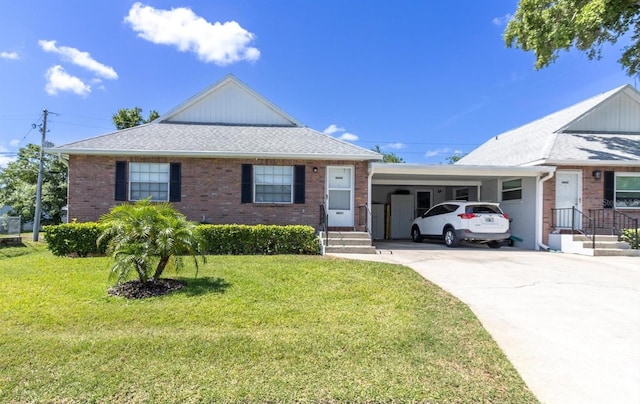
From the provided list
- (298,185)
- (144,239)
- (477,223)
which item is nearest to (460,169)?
(477,223)

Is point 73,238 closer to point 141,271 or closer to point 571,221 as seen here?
point 141,271

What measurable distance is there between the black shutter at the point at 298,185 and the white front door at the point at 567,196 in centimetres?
864

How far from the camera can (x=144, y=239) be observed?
5449mm

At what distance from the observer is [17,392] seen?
3.01 m

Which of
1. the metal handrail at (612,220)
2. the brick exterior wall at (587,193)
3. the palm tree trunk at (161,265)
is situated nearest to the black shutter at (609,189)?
the brick exterior wall at (587,193)

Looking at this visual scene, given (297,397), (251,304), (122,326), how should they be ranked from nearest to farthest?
(297,397)
(122,326)
(251,304)

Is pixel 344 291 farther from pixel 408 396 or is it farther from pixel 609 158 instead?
pixel 609 158

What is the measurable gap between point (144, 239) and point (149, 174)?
21.6 feet

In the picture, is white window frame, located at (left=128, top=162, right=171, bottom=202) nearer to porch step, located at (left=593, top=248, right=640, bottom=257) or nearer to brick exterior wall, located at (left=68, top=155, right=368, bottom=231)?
brick exterior wall, located at (left=68, top=155, right=368, bottom=231)

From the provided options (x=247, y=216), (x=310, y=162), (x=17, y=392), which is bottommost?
(x=17, y=392)

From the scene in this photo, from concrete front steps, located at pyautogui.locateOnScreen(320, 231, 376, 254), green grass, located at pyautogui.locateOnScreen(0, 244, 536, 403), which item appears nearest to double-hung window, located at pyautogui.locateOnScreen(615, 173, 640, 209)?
concrete front steps, located at pyautogui.locateOnScreen(320, 231, 376, 254)

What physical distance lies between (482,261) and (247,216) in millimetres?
6897

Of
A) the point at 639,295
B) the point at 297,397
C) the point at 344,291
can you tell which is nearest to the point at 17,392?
the point at 297,397

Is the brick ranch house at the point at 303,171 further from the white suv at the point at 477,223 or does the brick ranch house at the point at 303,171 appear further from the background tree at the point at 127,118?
the background tree at the point at 127,118
